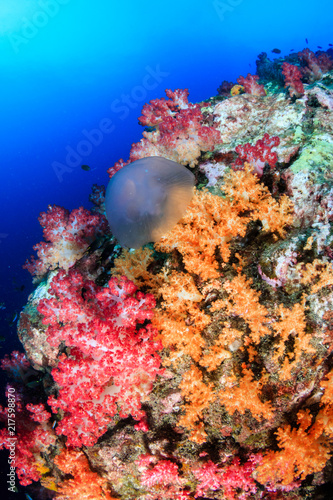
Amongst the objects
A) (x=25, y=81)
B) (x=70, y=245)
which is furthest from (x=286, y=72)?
(x=25, y=81)

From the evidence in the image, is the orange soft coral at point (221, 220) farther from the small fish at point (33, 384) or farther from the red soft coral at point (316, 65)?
the small fish at point (33, 384)

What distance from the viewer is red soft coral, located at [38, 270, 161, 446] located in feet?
9.80

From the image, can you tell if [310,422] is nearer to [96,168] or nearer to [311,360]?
[311,360]

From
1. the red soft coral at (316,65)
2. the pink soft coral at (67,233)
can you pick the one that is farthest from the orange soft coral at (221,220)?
the red soft coral at (316,65)

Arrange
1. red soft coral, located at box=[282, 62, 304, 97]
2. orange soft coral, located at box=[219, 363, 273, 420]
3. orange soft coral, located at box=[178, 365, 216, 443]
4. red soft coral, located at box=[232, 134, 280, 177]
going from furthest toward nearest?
red soft coral, located at box=[282, 62, 304, 97]
red soft coral, located at box=[232, 134, 280, 177]
orange soft coral, located at box=[178, 365, 216, 443]
orange soft coral, located at box=[219, 363, 273, 420]

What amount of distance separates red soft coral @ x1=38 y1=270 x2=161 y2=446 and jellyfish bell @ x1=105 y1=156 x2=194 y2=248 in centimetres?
85

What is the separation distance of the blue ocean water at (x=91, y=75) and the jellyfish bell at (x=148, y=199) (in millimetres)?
13532

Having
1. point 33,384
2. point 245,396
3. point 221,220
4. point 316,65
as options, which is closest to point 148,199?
point 221,220

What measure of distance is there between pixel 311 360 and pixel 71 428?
3.24 m

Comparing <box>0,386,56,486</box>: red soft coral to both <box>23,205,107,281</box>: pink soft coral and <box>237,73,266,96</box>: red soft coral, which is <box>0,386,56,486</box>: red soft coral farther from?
<box>237,73,266,96</box>: red soft coral

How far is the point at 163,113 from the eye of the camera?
5.57m

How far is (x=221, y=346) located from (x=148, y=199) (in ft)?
7.19

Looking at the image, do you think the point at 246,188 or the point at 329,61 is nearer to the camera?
the point at 246,188

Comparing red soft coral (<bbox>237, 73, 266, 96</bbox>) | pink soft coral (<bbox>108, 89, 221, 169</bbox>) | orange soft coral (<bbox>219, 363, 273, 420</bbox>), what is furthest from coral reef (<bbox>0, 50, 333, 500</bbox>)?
red soft coral (<bbox>237, 73, 266, 96</bbox>)
